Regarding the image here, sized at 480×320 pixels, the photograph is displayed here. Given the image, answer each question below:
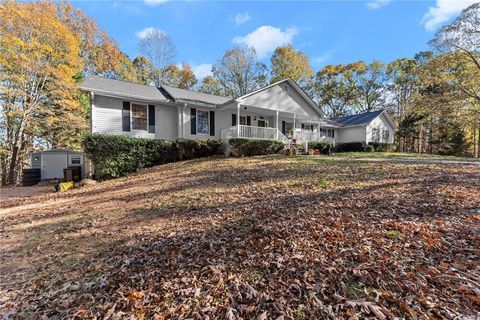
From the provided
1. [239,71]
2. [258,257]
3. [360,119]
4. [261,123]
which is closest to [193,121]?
[261,123]

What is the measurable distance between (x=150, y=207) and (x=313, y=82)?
33711mm

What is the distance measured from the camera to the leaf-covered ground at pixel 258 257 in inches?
89.4

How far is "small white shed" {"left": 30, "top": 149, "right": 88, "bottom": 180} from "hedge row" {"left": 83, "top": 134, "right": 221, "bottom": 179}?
20.9ft

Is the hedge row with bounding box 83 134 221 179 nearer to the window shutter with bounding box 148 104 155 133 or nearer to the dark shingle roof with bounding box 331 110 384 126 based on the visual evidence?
the window shutter with bounding box 148 104 155 133

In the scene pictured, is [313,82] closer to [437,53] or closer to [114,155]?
[437,53]

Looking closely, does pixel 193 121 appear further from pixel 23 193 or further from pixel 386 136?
pixel 386 136

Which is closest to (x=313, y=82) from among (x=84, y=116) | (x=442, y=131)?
(x=442, y=131)

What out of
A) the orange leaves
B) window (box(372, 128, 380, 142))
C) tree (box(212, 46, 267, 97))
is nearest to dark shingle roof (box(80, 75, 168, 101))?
the orange leaves

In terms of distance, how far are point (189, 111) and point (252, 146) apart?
479 centimetres

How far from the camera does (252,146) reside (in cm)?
1561

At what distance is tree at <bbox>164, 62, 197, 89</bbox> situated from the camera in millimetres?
29344

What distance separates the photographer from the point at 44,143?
21.1m

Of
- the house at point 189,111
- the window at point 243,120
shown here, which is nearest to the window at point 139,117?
the house at point 189,111

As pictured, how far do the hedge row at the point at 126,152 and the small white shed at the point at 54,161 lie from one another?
6.37m
